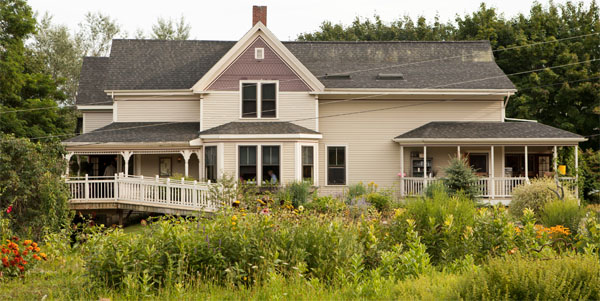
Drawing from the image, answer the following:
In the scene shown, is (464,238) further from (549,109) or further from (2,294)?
(549,109)

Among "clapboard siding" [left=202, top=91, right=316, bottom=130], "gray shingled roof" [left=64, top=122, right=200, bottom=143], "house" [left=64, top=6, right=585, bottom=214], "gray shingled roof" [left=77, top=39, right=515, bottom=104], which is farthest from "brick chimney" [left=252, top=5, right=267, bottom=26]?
"gray shingled roof" [left=64, top=122, right=200, bottom=143]

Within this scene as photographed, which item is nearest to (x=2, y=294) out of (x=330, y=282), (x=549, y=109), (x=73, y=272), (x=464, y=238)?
(x=73, y=272)

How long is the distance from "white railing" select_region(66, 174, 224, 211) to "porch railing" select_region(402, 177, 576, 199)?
28.6ft

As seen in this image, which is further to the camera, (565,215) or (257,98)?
(257,98)

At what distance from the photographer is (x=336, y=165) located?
1049 inches

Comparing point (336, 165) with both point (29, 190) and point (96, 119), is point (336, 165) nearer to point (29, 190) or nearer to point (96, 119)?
point (96, 119)

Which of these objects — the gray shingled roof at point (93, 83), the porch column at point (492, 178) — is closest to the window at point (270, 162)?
the porch column at point (492, 178)

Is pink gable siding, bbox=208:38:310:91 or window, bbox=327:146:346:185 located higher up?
pink gable siding, bbox=208:38:310:91

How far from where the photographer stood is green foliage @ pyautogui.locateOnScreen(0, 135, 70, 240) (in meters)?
15.4

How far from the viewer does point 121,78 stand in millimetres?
27031

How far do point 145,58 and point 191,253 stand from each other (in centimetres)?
2098

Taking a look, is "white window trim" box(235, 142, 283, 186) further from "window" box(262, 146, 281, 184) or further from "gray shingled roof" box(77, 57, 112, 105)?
"gray shingled roof" box(77, 57, 112, 105)

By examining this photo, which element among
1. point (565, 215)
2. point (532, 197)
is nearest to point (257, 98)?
point (532, 197)

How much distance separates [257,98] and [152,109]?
4.77 meters
